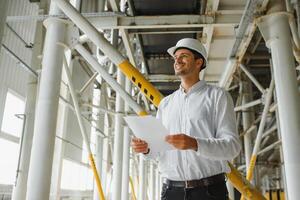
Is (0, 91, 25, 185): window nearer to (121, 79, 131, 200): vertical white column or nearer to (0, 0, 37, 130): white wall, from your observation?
(0, 0, 37, 130): white wall

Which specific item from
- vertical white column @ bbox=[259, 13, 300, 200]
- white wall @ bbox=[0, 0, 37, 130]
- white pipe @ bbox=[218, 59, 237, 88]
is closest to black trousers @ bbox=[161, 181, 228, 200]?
vertical white column @ bbox=[259, 13, 300, 200]

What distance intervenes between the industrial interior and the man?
1103 millimetres

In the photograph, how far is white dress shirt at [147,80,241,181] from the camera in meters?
2.04

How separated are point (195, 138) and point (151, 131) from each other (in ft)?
1.04

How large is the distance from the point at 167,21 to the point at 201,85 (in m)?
2.98

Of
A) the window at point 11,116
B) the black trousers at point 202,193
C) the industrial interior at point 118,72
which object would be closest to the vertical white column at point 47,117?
the industrial interior at point 118,72

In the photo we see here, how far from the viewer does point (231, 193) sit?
28.0ft

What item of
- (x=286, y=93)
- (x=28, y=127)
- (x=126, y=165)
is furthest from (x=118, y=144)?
(x=286, y=93)

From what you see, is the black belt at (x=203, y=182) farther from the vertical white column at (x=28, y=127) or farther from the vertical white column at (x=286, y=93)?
the vertical white column at (x=28, y=127)

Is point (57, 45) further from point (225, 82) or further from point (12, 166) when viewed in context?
point (12, 166)

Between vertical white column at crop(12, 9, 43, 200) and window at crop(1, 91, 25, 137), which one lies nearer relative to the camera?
vertical white column at crop(12, 9, 43, 200)

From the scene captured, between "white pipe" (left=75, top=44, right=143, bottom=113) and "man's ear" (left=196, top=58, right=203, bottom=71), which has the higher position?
"white pipe" (left=75, top=44, right=143, bottom=113)

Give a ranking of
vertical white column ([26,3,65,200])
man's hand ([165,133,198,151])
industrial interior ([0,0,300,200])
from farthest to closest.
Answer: industrial interior ([0,0,300,200]) < vertical white column ([26,3,65,200]) < man's hand ([165,133,198,151])

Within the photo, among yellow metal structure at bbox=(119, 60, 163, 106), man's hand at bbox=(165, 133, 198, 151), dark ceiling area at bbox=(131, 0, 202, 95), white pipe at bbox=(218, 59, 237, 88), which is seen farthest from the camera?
white pipe at bbox=(218, 59, 237, 88)
